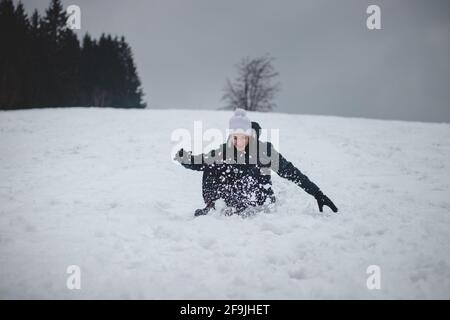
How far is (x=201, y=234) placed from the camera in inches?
169

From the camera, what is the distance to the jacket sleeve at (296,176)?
16.0ft

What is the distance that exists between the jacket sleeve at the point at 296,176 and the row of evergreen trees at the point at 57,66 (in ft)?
121

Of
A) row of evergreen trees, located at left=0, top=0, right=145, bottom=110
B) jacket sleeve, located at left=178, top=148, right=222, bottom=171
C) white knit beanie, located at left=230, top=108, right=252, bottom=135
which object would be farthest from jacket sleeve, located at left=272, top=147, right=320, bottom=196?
row of evergreen trees, located at left=0, top=0, right=145, bottom=110

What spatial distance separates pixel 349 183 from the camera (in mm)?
8016

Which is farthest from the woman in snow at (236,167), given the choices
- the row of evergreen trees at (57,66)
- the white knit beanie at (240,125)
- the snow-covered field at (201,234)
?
the row of evergreen trees at (57,66)

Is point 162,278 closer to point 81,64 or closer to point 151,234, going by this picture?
point 151,234

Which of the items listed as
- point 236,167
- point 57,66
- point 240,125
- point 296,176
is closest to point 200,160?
point 236,167

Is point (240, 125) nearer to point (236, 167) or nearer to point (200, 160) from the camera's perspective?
point (236, 167)

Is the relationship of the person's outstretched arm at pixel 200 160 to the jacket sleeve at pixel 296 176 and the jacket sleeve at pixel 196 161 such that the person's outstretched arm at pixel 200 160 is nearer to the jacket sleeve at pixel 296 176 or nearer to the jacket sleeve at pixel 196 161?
the jacket sleeve at pixel 196 161

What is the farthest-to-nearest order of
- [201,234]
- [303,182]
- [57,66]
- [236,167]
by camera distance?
1. [57,66]
2. [236,167]
3. [303,182]
4. [201,234]

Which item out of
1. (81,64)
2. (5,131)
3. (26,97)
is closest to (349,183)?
(5,131)

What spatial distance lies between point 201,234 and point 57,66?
45.8 meters
